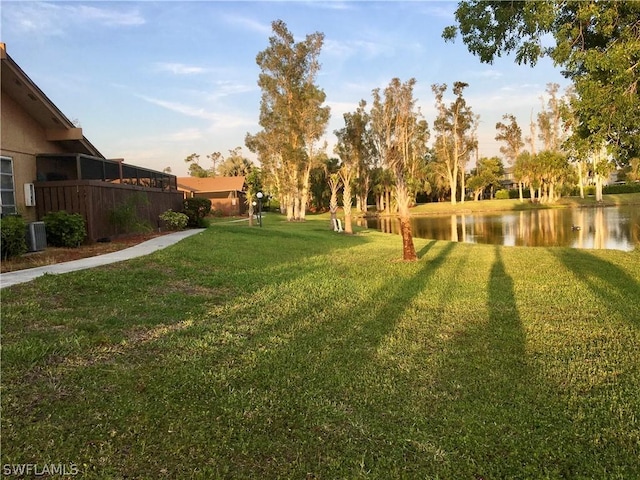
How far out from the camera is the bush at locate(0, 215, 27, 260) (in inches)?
343

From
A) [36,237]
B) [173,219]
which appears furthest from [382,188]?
[36,237]

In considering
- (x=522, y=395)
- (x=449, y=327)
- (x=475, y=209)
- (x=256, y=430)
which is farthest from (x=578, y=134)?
(x=475, y=209)

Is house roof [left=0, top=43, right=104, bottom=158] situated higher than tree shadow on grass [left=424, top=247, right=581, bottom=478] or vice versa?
house roof [left=0, top=43, right=104, bottom=158]

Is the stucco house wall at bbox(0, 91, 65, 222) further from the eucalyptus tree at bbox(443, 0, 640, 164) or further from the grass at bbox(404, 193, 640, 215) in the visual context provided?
the grass at bbox(404, 193, 640, 215)

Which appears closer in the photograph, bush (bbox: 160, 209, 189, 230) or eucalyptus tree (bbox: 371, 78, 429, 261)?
eucalyptus tree (bbox: 371, 78, 429, 261)

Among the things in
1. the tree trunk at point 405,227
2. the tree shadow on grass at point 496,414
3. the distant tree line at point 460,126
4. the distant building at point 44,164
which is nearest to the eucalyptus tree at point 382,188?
the distant tree line at point 460,126

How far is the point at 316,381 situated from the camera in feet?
13.0

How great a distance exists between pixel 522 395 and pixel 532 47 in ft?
25.4

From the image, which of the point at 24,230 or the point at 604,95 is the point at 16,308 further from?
the point at 604,95

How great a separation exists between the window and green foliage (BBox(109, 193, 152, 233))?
2.53 m

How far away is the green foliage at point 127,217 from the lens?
13.3m

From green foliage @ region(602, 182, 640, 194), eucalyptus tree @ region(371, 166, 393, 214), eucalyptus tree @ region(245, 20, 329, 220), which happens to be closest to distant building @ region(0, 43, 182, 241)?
eucalyptus tree @ region(245, 20, 329, 220)

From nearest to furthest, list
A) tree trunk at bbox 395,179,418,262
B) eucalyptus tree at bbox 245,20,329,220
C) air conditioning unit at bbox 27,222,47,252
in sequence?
1. air conditioning unit at bbox 27,222,47,252
2. tree trunk at bbox 395,179,418,262
3. eucalyptus tree at bbox 245,20,329,220

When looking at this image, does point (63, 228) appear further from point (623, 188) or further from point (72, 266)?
point (623, 188)
